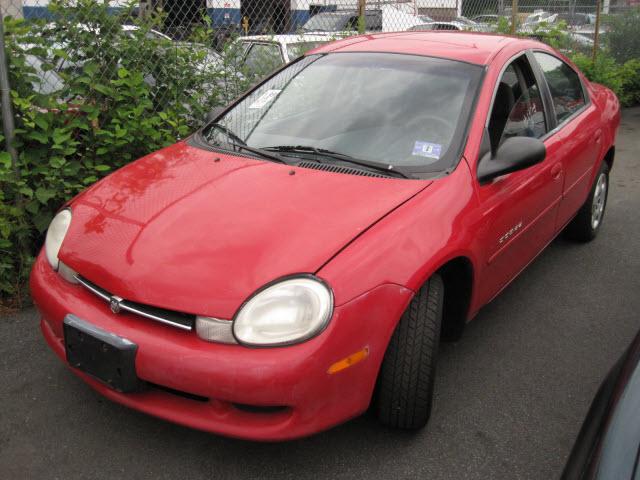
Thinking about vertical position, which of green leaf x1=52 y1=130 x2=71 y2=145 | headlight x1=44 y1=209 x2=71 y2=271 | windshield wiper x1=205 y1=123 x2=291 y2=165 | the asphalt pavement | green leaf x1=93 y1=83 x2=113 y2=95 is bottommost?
the asphalt pavement

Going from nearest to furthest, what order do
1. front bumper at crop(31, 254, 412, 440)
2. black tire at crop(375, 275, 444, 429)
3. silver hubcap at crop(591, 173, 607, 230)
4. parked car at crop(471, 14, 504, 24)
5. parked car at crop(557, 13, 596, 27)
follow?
1. front bumper at crop(31, 254, 412, 440)
2. black tire at crop(375, 275, 444, 429)
3. silver hubcap at crop(591, 173, 607, 230)
4. parked car at crop(471, 14, 504, 24)
5. parked car at crop(557, 13, 596, 27)

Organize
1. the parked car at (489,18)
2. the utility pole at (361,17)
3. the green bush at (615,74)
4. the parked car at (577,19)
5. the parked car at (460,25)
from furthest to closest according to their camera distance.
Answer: the parked car at (577,19) < the green bush at (615,74) < the parked car at (460,25) < the parked car at (489,18) < the utility pole at (361,17)

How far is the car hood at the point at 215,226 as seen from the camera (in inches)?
85.9

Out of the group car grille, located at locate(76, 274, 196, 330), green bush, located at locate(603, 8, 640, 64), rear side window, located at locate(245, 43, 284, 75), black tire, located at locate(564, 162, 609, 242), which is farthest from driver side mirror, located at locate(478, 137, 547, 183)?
green bush, located at locate(603, 8, 640, 64)

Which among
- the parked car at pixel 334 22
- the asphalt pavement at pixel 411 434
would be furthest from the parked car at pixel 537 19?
the asphalt pavement at pixel 411 434

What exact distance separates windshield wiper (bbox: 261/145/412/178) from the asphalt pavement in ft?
3.29

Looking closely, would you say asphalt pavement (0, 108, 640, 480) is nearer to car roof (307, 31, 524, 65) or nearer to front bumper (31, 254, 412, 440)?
front bumper (31, 254, 412, 440)

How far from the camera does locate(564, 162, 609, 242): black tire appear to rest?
443cm

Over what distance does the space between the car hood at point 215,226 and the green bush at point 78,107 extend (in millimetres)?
1036

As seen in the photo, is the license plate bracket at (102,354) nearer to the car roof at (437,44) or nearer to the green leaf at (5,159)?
the green leaf at (5,159)

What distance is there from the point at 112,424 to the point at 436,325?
136cm

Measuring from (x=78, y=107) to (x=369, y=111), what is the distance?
6.58 ft

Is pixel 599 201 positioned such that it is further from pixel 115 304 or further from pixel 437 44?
pixel 115 304

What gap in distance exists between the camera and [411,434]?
101 inches
